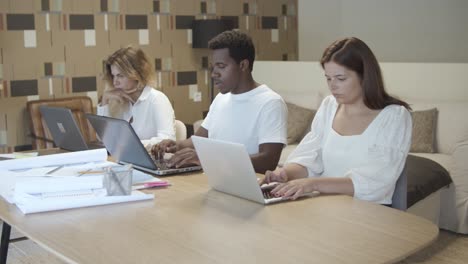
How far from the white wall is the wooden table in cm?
382

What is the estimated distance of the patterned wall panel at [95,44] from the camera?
5.11 m

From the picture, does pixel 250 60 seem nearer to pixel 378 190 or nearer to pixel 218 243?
pixel 378 190

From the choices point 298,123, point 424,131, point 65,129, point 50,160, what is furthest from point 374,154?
point 298,123

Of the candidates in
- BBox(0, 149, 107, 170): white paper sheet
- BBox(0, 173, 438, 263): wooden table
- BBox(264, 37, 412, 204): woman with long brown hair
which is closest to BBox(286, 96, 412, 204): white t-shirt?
BBox(264, 37, 412, 204): woman with long brown hair

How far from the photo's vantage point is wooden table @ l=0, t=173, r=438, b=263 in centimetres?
168

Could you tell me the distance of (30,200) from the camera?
2113 mm

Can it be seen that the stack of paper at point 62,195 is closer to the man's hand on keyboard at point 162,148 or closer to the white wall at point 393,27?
the man's hand on keyboard at point 162,148

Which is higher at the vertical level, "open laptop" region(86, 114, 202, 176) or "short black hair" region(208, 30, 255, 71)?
"short black hair" region(208, 30, 255, 71)

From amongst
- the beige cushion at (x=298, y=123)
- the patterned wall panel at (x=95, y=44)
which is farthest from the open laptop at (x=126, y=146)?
the beige cushion at (x=298, y=123)

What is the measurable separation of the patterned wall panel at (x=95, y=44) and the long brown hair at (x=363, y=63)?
334 cm

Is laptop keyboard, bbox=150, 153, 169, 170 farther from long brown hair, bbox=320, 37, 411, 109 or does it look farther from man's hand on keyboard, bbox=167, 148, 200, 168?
long brown hair, bbox=320, 37, 411, 109

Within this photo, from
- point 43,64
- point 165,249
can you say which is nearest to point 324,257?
point 165,249

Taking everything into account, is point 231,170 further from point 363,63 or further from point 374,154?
point 363,63

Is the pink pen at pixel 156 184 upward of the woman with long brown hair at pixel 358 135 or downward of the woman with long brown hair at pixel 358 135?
downward
